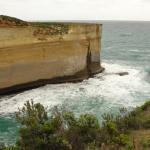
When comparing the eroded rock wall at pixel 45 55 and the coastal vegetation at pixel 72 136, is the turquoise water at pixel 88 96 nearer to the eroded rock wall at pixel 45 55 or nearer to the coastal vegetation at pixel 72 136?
the eroded rock wall at pixel 45 55

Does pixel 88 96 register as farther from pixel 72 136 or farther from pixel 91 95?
pixel 72 136

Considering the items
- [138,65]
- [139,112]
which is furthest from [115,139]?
[138,65]

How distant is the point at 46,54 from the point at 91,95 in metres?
4.04

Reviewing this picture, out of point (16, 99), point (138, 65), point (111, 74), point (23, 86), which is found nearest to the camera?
point (16, 99)

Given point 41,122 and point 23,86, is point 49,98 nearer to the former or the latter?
point 23,86

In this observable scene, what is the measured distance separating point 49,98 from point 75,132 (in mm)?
11505

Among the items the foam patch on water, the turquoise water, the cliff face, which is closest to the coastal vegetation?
the turquoise water

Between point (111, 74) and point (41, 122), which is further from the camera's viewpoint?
point (111, 74)

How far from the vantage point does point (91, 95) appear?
2131 cm

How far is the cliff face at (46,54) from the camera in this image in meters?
20.4

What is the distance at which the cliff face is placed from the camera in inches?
803

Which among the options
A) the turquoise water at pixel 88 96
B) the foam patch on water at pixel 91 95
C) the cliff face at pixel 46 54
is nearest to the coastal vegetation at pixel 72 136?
the turquoise water at pixel 88 96

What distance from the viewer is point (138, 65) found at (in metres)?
34.8

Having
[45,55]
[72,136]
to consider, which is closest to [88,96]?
[45,55]
